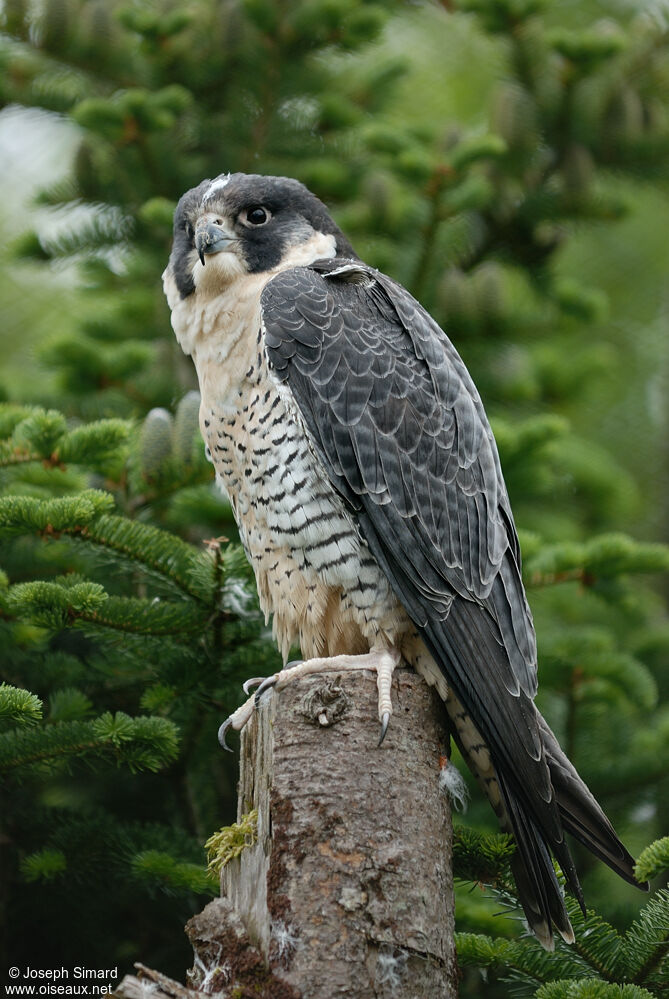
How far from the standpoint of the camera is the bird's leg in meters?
3.09

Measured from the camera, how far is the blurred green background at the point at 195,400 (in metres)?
3.70

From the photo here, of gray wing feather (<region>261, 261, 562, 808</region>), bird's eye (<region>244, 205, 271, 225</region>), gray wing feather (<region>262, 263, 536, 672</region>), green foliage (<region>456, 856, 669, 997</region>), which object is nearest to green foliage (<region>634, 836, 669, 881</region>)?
green foliage (<region>456, 856, 669, 997</region>)

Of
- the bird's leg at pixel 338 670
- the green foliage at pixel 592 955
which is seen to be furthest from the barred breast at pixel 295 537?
the green foliage at pixel 592 955

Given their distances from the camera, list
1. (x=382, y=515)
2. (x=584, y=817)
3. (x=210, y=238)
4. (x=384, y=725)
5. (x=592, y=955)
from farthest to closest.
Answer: (x=210, y=238) < (x=382, y=515) < (x=584, y=817) < (x=592, y=955) < (x=384, y=725)

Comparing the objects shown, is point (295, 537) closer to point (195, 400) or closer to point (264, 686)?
point (264, 686)

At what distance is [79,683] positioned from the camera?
13.3 feet

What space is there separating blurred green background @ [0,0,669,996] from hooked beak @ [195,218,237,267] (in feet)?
2.26

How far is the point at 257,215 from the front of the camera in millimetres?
4168

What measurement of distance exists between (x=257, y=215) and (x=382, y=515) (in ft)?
4.69

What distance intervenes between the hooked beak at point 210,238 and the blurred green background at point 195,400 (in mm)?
688

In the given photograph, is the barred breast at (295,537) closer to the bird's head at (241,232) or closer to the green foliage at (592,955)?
the bird's head at (241,232)

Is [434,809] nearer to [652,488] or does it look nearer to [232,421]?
[232,421]

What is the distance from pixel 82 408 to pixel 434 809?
3.25 metres

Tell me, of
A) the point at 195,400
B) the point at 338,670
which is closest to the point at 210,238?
the point at 195,400
